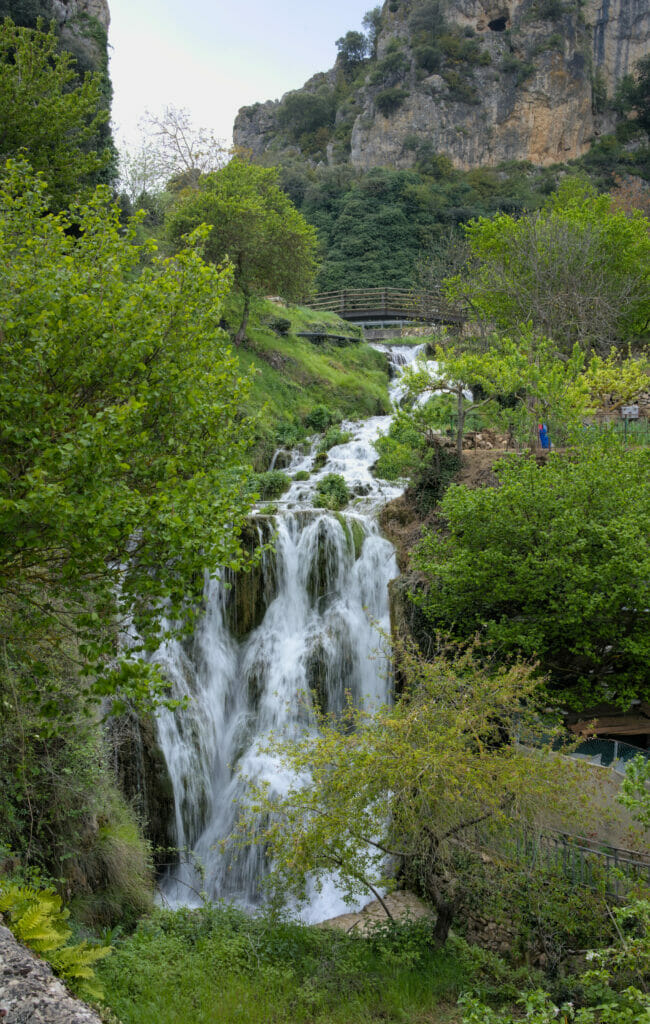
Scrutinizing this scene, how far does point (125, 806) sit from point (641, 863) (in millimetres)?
6886

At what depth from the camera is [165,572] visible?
271 inches

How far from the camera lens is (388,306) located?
123ft

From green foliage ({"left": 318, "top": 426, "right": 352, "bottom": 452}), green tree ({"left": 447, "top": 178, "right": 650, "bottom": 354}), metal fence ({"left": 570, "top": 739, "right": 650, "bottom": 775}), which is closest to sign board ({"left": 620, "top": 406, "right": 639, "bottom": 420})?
green tree ({"left": 447, "top": 178, "right": 650, "bottom": 354})

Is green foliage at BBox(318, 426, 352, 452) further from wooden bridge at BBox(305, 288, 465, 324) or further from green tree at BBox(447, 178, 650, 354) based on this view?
wooden bridge at BBox(305, 288, 465, 324)

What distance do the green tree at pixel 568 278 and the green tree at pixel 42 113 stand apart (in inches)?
552

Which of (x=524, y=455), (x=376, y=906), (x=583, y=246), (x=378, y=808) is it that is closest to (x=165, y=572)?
(x=378, y=808)

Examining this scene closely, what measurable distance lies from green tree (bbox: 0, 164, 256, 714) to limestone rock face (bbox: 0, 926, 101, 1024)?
2014 mm

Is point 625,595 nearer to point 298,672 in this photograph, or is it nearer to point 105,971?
point 298,672

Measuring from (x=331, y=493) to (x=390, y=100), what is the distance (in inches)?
2013

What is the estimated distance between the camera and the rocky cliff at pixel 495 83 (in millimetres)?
56156

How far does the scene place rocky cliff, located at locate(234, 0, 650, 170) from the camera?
56.2 m

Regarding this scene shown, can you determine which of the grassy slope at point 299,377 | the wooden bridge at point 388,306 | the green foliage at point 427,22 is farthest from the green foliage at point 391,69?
the grassy slope at point 299,377

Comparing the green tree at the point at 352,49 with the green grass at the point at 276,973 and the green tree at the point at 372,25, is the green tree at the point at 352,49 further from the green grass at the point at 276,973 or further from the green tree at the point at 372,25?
the green grass at the point at 276,973

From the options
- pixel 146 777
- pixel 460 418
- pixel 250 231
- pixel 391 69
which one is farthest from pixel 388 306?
pixel 391 69
